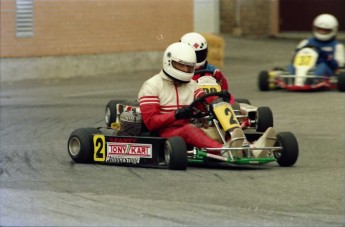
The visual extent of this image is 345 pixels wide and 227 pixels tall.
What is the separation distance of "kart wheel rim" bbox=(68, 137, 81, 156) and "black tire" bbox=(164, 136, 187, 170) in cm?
113

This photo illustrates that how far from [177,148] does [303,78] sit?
8143 millimetres

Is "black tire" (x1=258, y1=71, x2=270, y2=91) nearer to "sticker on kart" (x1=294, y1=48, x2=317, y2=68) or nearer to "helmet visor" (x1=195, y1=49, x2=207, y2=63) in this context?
"sticker on kart" (x1=294, y1=48, x2=317, y2=68)

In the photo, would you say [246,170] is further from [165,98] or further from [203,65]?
[203,65]

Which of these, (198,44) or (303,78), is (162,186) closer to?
(198,44)

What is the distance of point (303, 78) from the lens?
16.6m

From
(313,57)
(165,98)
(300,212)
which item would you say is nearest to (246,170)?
(165,98)

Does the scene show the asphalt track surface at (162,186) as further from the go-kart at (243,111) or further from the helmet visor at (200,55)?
the helmet visor at (200,55)

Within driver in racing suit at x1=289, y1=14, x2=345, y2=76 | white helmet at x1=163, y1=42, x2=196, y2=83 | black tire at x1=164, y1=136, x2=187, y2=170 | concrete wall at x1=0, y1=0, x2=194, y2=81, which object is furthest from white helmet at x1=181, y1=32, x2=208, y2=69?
concrete wall at x1=0, y1=0, x2=194, y2=81

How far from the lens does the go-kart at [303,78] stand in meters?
16.5

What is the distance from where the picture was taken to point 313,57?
55.0 ft

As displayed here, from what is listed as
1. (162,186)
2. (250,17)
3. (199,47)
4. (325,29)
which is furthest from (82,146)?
(250,17)

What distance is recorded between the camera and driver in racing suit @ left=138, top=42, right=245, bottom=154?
9305mm

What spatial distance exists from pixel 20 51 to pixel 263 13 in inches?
542

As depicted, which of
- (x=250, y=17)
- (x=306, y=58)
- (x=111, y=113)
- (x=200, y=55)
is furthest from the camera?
(x=250, y=17)
